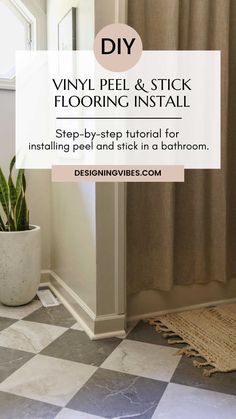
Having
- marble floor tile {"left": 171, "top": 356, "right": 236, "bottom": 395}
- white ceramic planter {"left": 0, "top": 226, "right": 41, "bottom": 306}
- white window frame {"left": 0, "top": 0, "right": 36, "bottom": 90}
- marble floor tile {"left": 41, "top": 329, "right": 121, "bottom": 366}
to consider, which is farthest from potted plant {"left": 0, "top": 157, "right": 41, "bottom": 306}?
marble floor tile {"left": 171, "top": 356, "right": 236, "bottom": 395}

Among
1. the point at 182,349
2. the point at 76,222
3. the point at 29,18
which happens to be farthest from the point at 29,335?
the point at 29,18

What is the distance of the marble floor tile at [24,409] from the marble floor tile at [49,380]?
26 mm

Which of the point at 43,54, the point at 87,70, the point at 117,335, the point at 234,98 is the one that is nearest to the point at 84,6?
the point at 87,70

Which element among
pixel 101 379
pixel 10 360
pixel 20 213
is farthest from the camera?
pixel 20 213

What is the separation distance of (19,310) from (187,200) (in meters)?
1.11

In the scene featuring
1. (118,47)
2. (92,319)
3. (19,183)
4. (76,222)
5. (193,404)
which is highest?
(118,47)

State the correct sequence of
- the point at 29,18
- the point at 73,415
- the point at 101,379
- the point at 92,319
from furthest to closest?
1. the point at 29,18
2. the point at 92,319
3. the point at 101,379
4. the point at 73,415

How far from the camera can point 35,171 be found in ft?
8.52

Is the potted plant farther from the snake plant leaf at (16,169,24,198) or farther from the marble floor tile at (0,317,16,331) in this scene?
the marble floor tile at (0,317,16,331)

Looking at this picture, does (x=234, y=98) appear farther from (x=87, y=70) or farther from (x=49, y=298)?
(x=49, y=298)

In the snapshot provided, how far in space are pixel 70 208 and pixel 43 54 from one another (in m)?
1.05

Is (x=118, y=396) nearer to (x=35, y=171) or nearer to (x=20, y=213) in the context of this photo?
(x=20, y=213)

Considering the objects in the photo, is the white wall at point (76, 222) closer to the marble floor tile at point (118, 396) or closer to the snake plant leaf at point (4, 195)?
the snake plant leaf at point (4, 195)

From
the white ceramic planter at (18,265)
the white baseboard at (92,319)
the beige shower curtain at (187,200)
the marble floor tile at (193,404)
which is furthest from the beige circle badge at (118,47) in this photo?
the marble floor tile at (193,404)
